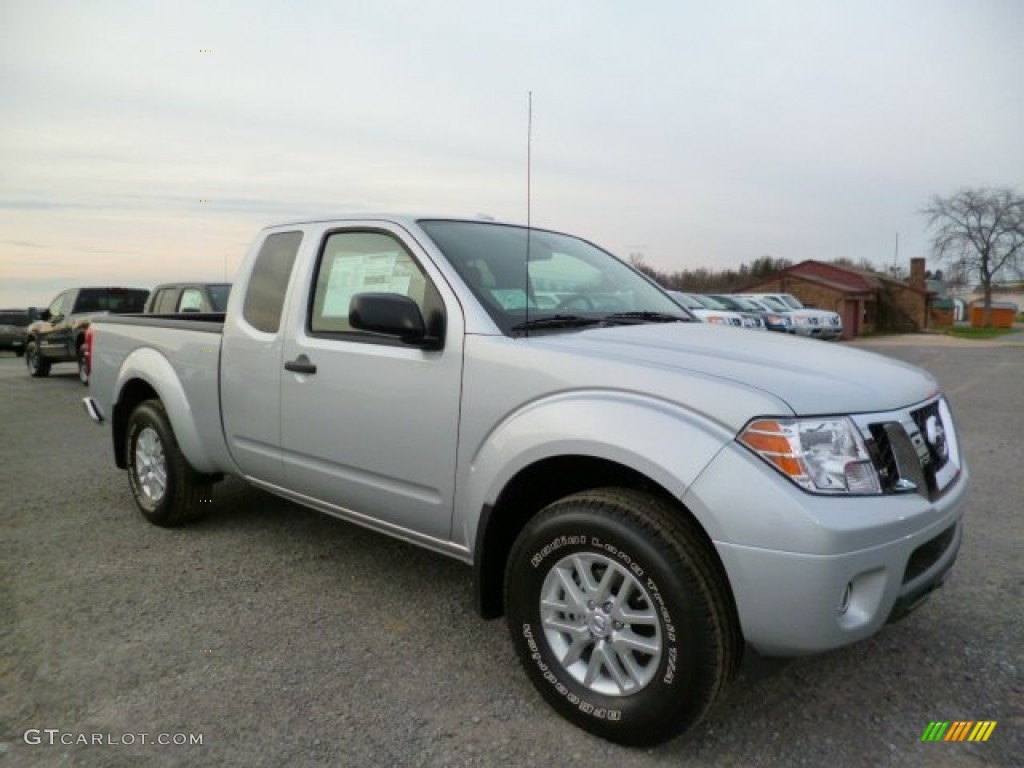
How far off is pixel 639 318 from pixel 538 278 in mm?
496

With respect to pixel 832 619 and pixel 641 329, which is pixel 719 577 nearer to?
pixel 832 619

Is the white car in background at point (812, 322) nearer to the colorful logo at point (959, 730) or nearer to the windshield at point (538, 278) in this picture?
the windshield at point (538, 278)

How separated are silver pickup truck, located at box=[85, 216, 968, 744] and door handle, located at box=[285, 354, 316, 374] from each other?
0.05ft

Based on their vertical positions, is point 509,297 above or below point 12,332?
above

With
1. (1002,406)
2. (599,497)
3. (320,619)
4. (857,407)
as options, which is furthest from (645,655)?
(1002,406)

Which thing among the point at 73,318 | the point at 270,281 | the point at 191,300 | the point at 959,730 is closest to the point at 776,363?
the point at 959,730

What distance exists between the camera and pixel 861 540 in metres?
2.12

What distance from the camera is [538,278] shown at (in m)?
3.39

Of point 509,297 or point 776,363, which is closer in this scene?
point 776,363

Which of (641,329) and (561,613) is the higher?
(641,329)

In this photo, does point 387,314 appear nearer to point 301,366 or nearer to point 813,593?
point 301,366

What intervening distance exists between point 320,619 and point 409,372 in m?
1.26

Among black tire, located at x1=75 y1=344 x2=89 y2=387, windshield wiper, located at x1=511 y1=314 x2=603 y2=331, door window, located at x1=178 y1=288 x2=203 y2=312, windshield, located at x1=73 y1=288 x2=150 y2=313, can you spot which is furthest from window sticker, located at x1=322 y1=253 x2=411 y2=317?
windshield, located at x1=73 y1=288 x2=150 y2=313

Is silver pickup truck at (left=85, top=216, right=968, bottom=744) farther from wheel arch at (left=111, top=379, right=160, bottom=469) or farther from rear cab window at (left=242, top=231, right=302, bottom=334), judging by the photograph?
wheel arch at (left=111, top=379, right=160, bottom=469)
